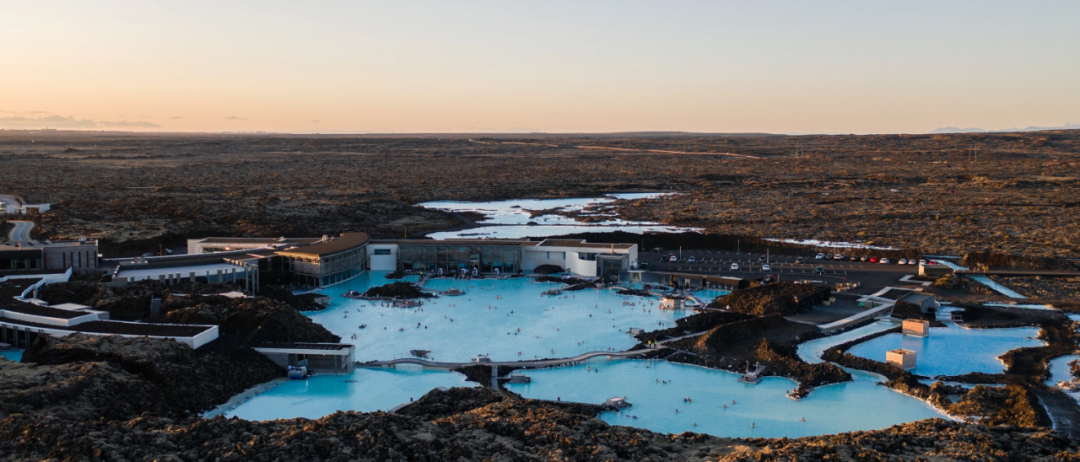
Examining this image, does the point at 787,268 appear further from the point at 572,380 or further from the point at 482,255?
the point at 572,380

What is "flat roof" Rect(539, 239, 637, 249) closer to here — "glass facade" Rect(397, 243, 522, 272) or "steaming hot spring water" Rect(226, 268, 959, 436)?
"glass facade" Rect(397, 243, 522, 272)

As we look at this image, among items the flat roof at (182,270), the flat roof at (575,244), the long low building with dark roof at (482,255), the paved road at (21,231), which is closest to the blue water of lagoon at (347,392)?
the flat roof at (182,270)

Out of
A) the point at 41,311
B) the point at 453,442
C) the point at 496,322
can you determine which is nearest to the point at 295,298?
the point at 496,322

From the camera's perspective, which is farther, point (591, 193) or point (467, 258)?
point (591, 193)

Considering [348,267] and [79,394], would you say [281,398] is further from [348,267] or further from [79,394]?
[348,267]

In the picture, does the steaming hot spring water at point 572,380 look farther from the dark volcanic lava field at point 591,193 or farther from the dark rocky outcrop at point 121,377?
the dark volcanic lava field at point 591,193

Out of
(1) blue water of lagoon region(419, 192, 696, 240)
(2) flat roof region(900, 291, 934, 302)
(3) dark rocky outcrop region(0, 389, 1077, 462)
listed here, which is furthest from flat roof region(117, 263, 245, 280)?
(2) flat roof region(900, 291, 934, 302)
